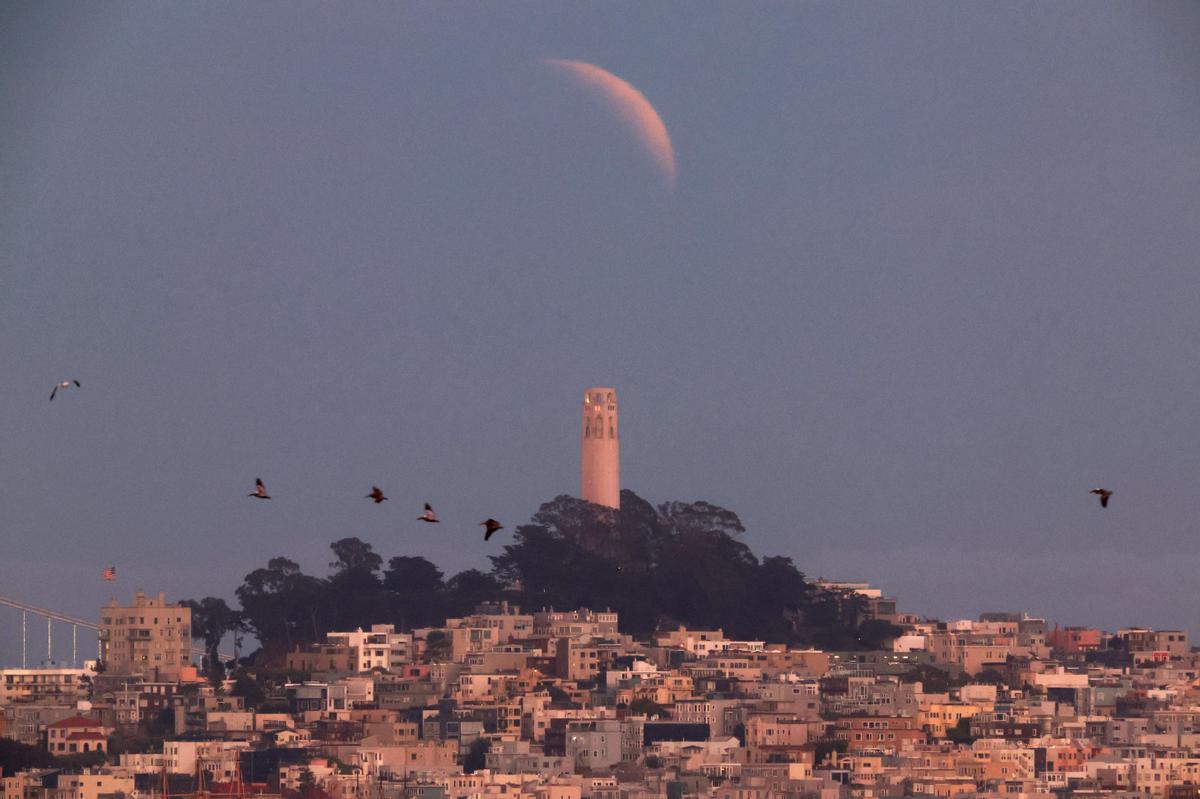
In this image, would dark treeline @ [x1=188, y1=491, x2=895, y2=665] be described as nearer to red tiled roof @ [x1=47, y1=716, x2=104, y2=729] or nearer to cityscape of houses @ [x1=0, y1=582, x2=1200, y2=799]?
cityscape of houses @ [x1=0, y1=582, x2=1200, y2=799]

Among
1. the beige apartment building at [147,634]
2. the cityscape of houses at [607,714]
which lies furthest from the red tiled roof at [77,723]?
the beige apartment building at [147,634]

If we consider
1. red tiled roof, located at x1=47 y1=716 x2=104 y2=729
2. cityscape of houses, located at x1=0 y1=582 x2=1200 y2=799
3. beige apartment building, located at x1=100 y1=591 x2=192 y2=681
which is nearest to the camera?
cityscape of houses, located at x1=0 y1=582 x2=1200 y2=799

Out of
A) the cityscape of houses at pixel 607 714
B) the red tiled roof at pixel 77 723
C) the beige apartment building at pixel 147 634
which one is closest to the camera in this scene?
the cityscape of houses at pixel 607 714

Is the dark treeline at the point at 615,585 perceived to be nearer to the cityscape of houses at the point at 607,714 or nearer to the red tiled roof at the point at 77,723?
the cityscape of houses at the point at 607,714

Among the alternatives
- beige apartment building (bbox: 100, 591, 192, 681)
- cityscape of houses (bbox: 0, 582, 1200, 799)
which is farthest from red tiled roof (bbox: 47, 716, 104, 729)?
beige apartment building (bbox: 100, 591, 192, 681)

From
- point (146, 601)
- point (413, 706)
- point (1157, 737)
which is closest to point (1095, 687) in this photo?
point (1157, 737)

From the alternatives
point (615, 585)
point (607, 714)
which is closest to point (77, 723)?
point (607, 714)
